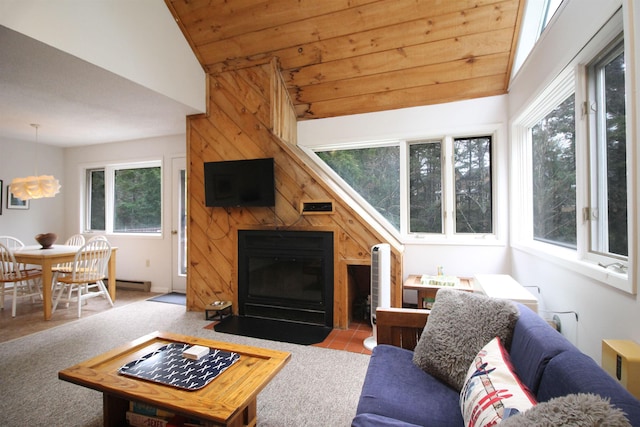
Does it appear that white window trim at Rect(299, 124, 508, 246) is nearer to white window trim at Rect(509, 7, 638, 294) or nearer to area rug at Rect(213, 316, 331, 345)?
white window trim at Rect(509, 7, 638, 294)

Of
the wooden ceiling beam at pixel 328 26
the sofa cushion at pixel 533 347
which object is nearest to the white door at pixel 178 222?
the wooden ceiling beam at pixel 328 26

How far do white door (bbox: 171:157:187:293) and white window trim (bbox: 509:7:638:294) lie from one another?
436 centimetres

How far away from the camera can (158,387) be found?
139 cm

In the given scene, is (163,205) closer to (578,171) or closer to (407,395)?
(407,395)

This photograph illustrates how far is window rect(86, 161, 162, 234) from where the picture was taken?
16.4ft

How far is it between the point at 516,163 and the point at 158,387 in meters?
3.27

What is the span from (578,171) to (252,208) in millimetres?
2936

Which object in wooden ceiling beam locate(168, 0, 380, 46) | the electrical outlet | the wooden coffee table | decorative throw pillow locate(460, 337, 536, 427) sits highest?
wooden ceiling beam locate(168, 0, 380, 46)

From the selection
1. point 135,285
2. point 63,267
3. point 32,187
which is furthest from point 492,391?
point 135,285

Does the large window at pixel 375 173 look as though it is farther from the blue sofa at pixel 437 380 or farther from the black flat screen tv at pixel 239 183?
the blue sofa at pixel 437 380

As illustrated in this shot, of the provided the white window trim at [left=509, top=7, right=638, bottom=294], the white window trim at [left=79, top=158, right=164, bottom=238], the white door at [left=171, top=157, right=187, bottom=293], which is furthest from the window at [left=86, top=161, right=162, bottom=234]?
the white window trim at [left=509, top=7, right=638, bottom=294]

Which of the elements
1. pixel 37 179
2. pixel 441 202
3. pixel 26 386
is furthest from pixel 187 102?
pixel 441 202

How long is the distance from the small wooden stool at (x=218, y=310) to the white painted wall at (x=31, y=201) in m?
3.95

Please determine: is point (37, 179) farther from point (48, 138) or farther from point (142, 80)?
point (142, 80)
